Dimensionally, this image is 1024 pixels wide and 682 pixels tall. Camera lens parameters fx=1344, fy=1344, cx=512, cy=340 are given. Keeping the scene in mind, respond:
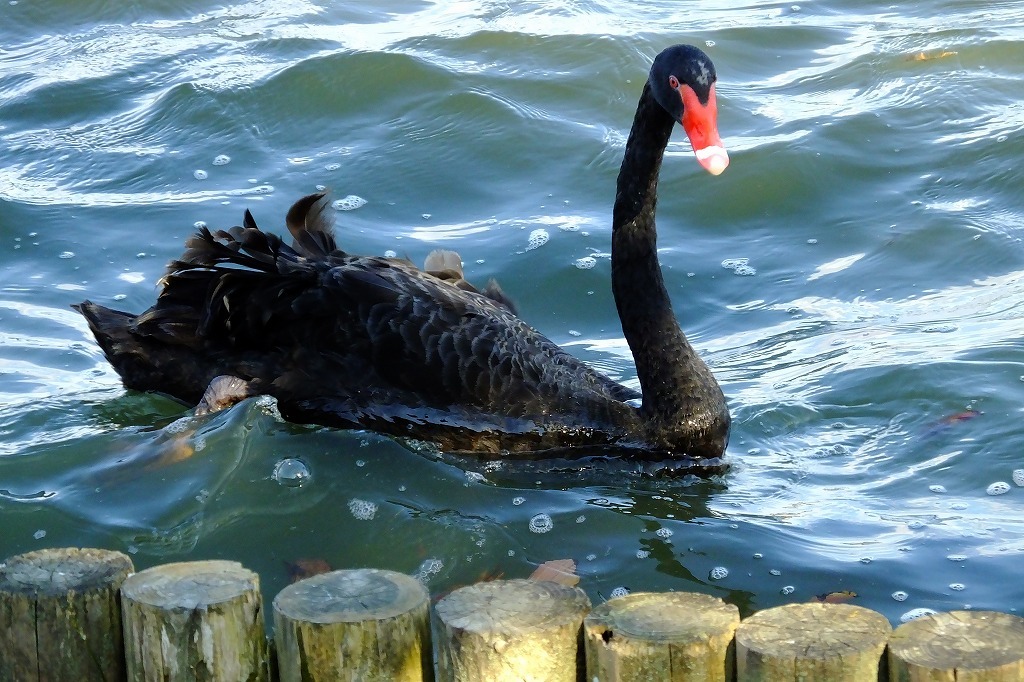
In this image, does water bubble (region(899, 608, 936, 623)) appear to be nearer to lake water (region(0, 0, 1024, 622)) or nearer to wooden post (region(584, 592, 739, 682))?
lake water (region(0, 0, 1024, 622))

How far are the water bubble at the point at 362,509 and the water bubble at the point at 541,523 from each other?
598mm

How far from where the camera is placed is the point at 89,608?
319 centimetres

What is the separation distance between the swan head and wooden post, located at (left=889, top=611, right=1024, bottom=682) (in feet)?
7.05

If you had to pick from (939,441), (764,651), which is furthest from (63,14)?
(764,651)

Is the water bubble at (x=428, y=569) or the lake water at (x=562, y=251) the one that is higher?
the lake water at (x=562, y=251)

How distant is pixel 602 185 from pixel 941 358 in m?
3.24

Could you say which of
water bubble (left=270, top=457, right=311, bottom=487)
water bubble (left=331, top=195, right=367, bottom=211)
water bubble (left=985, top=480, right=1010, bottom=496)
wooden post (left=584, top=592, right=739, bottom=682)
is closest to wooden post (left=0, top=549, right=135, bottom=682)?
wooden post (left=584, top=592, right=739, bottom=682)

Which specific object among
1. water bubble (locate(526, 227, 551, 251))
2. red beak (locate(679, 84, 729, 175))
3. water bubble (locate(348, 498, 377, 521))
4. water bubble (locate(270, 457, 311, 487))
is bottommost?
water bubble (locate(348, 498, 377, 521))

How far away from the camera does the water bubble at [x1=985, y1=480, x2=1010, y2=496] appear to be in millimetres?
5277

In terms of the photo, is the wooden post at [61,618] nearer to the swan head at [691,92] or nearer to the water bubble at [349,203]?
the swan head at [691,92]

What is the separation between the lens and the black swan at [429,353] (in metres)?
5.42

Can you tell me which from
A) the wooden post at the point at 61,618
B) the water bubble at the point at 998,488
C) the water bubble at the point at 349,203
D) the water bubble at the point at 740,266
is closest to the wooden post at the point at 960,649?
the wooden post at the point at 61,618

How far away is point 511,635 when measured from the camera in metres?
2.96

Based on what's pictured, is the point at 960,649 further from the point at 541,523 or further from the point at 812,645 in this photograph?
Result: the point at 541,523
